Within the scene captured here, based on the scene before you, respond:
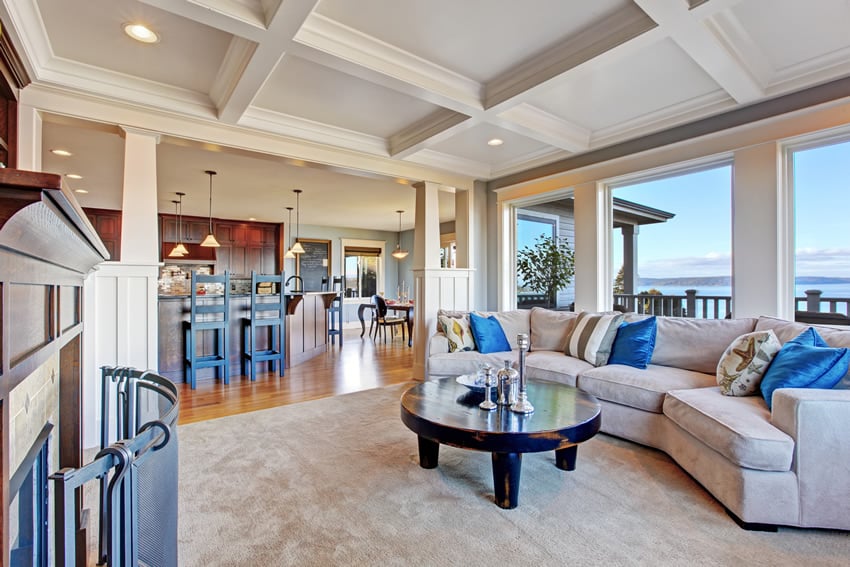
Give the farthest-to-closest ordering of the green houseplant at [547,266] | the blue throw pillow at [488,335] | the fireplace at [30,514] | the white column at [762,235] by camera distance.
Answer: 1. the green houseplant at [547,266]
2. the blue throw pillow at [488,335]
3. the white column at [762,235]
4. the fireplace at [30,514]

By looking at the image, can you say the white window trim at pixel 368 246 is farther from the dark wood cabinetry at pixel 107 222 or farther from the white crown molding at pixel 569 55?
the white crown molding at pixel 569 55

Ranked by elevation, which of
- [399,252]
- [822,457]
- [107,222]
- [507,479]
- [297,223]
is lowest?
[507,479]

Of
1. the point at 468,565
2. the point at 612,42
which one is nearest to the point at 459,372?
the point at 468,565

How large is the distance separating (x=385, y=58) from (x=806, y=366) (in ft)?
9.81

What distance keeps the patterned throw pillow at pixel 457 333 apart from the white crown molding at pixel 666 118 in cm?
227

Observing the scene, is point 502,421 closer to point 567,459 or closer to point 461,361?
point 567,459

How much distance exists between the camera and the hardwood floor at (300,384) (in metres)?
3.70

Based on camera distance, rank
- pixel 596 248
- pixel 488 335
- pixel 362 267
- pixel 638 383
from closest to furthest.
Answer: pixel 638 383
pixel 488 335
pixel 596 248
pixel 362 267

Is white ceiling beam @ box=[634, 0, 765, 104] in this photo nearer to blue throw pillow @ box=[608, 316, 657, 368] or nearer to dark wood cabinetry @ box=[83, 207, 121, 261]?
blue throw pillow @ box=[608, 316, 657, 368]

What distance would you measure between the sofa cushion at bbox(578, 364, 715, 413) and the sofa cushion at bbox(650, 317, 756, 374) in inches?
3.2

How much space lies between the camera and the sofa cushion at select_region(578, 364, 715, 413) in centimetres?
268

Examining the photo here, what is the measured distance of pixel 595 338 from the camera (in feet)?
11.3

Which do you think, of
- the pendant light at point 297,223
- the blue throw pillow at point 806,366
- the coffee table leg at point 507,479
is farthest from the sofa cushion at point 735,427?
the pendant light at point 297,223

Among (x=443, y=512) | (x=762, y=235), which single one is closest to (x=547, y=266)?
(x=762, y=235)
